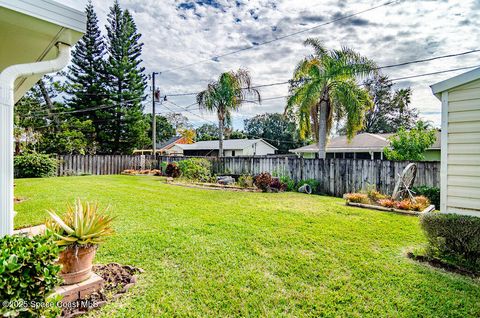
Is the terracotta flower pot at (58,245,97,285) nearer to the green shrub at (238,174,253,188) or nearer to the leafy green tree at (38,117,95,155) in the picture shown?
the green shrub at (238,174,253,188)

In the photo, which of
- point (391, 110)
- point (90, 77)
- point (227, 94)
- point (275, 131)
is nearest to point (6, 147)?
point (227, 94)

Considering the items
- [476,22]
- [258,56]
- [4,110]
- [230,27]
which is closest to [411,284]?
[4,110]

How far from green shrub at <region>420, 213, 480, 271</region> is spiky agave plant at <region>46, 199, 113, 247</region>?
4.25m

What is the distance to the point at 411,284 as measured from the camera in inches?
116

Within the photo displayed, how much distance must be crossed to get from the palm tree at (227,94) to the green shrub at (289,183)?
6.15 metres

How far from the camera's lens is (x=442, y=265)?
11.4 feet

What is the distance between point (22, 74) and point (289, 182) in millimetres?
9481

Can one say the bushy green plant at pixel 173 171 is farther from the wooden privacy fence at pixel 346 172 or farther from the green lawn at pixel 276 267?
the green lawn at pixel 276 267

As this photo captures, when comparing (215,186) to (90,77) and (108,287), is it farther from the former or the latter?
(90,77)

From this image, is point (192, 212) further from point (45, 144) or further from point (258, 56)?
point (45, 144)

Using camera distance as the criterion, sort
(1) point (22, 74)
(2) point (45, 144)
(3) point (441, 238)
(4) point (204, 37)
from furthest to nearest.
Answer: (2) point (45, 144) < (4) point (204, 37) < (3) point (441, 238) < (1) point (22, 74)

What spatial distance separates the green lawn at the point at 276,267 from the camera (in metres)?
2.52

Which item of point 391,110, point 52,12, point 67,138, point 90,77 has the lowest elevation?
point 52,12

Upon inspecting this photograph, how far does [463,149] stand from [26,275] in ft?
16.1
